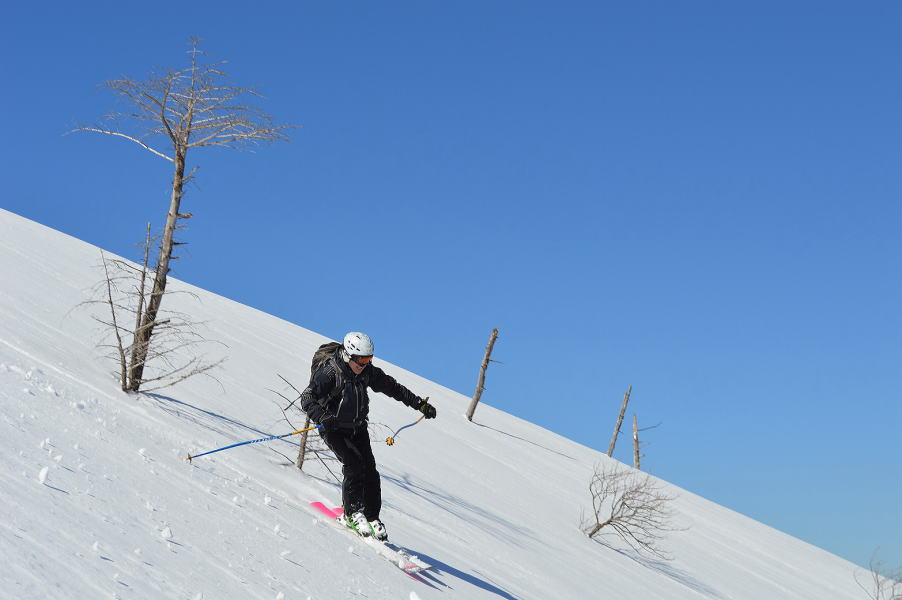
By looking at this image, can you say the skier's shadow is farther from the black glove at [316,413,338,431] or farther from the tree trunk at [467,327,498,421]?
the tree trunk at [467,327,498,421]

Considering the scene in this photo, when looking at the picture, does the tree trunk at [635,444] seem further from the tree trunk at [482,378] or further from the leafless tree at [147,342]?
the leafless tree at [147,342]

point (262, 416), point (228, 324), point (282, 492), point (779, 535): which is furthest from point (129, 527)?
point (779, 535)

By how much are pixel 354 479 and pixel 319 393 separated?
78 centimetres

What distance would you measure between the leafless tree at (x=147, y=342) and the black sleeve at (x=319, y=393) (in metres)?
2.33

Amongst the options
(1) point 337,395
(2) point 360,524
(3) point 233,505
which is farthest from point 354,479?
(3) point 233,505

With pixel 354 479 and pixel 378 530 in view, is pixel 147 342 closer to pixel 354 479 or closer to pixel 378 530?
pixel 354 479

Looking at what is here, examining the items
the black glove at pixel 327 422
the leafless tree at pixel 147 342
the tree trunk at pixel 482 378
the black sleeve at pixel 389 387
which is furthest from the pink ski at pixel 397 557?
the tree trunk at pixel 482 378

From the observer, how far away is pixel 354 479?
19.2 feet

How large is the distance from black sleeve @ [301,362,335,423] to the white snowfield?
795 millimetres

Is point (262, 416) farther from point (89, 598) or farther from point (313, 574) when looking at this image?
point (89, 598)

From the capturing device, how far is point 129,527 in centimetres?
357

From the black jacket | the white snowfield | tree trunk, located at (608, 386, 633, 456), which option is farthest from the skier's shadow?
tree trunk, located at (608, 386, 633, 456)

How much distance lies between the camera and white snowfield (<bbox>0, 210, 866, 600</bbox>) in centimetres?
326

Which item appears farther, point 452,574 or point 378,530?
point 452,574
